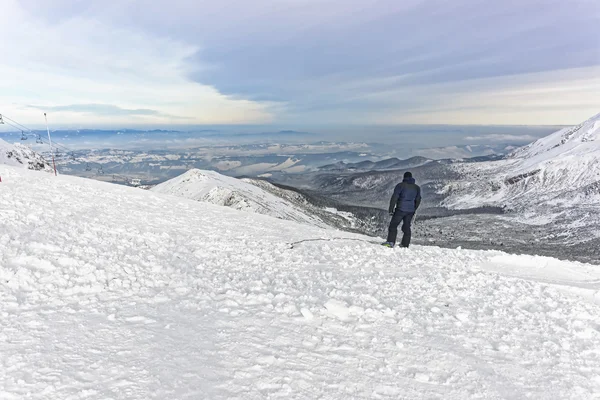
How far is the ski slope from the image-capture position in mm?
5082

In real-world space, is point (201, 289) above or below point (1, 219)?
below

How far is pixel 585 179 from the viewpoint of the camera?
6683 inches

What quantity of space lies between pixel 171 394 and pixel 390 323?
4.65 meters

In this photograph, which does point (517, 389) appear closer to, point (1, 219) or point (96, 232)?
point (96, 232)

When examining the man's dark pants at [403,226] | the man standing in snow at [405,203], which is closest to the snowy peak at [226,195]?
the man's dark pants at [403,226]

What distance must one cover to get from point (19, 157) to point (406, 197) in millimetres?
115873

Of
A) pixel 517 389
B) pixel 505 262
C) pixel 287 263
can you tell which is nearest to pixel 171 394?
pixel 517 389

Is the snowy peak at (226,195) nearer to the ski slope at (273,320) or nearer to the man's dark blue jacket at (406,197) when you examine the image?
the man's dark blue jacket at (406,197)

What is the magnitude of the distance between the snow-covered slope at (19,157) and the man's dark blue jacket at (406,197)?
106 metres

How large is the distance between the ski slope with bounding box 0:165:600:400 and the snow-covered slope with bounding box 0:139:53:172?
10012 centimetres

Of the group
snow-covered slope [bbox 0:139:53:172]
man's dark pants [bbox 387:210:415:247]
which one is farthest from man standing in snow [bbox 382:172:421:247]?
snow-covered slope [bbox 0:139:53:172]

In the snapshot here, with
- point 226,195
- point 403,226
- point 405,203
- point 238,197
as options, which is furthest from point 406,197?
point 226,195

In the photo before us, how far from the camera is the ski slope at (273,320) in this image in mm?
5082

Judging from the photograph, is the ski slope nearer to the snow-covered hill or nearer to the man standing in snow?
the man standing in snow
